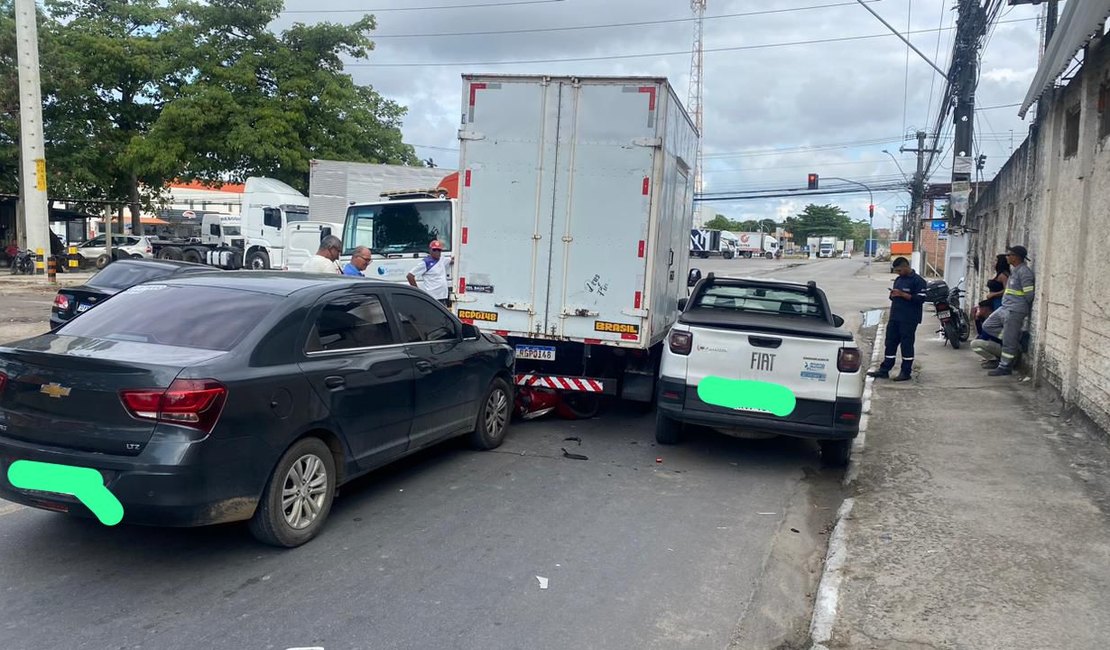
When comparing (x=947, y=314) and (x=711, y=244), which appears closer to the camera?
(x=947, y=314)

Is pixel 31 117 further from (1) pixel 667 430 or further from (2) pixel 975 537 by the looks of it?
(2) pixel 975 537

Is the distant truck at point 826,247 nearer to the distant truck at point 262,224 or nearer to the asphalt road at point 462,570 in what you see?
the distant truck at point 262,224

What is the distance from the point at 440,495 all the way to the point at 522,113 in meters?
3.88

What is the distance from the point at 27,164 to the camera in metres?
23.8

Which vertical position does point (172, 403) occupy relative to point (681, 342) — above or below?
below

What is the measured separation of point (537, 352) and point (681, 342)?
181 cm

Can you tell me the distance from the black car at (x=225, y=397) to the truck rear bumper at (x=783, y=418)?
2123 mm

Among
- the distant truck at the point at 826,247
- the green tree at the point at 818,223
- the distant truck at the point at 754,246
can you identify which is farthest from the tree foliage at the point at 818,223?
the distant truck at the point at 754,246

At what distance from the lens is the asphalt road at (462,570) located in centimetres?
388

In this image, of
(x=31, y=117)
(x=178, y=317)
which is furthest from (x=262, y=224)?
(x=178, y=317)

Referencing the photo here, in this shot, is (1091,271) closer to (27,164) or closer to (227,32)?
(27,164)

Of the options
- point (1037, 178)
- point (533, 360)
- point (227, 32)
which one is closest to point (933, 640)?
point (533, 360)

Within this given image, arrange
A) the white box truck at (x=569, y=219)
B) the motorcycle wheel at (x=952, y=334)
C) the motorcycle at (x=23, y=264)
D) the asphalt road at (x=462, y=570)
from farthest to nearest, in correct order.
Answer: the motorcycle at (x=23, y=264), the motorcycle wheel at (x=952, y=334), the white box truck at (x=569, y=219), the asphalt road at (x=462, y=570)

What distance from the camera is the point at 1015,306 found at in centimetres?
1061
